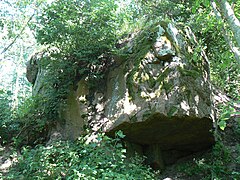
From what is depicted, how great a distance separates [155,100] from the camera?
5957 millimetres

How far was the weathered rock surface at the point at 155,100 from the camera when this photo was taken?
19.5 feet

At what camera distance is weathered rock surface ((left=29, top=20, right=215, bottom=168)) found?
19.5ft

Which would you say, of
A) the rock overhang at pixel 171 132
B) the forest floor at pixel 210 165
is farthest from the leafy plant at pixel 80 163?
the forest floor at pixel 210 165

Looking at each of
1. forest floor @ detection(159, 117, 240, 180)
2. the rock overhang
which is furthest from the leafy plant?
forest floor @ detection(159, 117, 240, 180)

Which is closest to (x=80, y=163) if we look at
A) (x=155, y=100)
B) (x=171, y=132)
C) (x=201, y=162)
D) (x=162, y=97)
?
(x=155, y=100)

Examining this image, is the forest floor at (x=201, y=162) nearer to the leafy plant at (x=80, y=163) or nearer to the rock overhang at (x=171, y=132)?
the rock overhang at (x=171, y=132)

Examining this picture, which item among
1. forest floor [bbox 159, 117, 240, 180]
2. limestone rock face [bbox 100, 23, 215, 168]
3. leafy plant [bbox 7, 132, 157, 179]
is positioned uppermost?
limestone rock face [bbox 100, 23, 215, 168]

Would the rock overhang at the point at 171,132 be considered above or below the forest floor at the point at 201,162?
above

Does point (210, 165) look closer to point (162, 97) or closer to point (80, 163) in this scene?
point (162, 97)

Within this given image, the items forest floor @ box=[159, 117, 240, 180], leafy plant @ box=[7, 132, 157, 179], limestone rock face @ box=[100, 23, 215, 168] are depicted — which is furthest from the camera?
forest floor @ box=[159, 117, 240, 180]

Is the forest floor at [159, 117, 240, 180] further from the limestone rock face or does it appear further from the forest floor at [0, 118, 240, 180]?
the limestone rock face

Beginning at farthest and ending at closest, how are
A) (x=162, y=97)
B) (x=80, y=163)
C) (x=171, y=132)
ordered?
(x=171, y=132) → (x=162, y=97) → (x=80, y=163)

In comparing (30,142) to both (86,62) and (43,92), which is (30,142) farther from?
(86,62)

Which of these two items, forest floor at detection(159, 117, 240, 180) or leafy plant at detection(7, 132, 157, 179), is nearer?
leafy plant at detection(7, 132, 157, 179)
